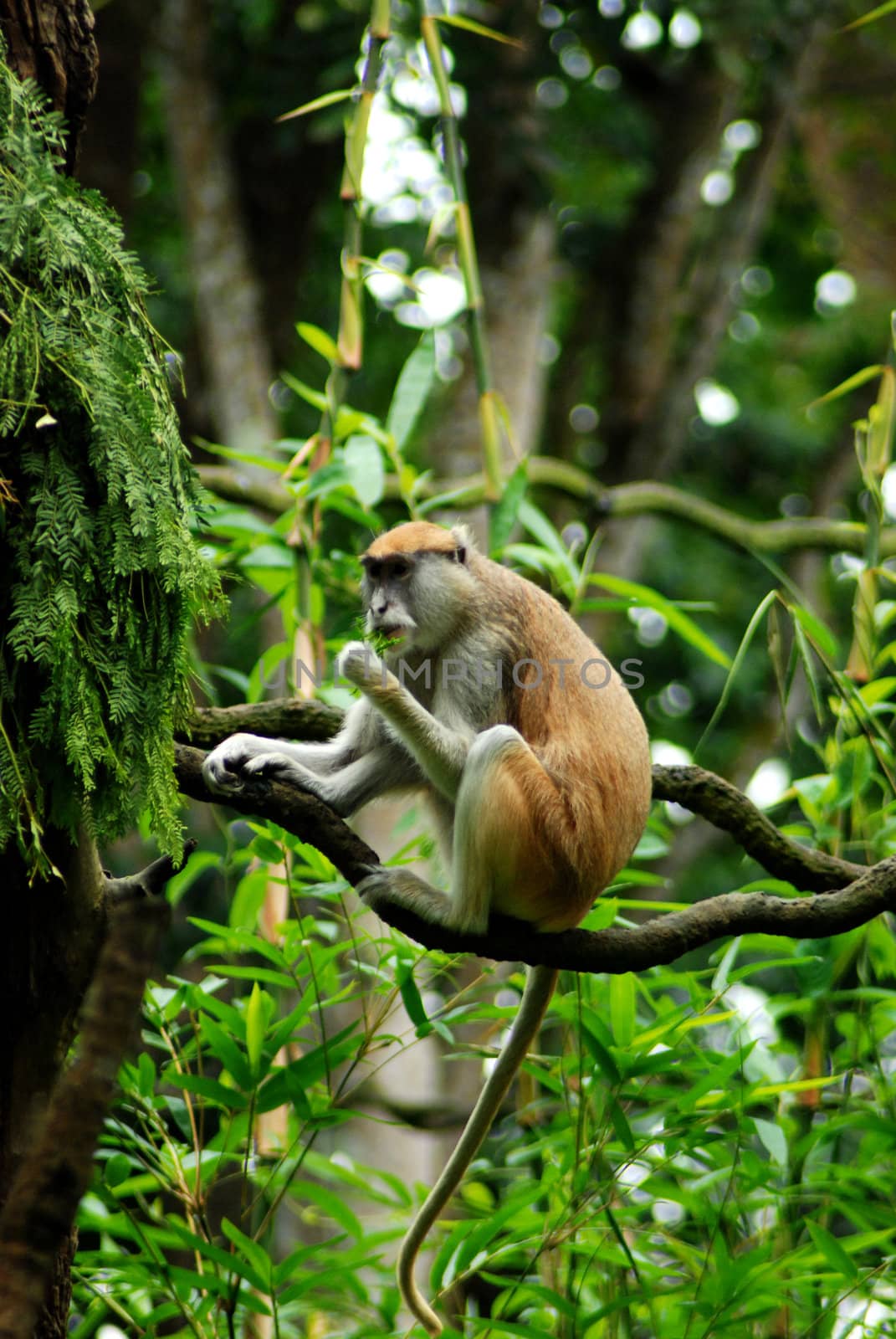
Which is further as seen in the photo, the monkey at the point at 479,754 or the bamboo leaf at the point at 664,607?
the bamboo leaf at the point at 664,607

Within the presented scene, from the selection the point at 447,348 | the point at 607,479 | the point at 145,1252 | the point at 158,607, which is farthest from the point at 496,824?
the point at 447,348

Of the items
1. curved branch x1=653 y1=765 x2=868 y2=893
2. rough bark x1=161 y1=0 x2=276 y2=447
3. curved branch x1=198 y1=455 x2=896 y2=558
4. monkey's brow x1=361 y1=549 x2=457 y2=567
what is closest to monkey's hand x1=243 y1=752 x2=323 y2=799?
monkey's brow x1=361 y1=549 x2=457 y2=567

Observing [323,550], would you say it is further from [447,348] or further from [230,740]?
[447,348]

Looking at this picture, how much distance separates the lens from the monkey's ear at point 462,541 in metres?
3.73

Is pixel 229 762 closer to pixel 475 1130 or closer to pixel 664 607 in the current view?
pixel 475 1130

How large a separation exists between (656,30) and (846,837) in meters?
6.37

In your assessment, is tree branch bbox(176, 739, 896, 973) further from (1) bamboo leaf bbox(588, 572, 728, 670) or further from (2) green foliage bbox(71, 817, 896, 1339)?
(1) bamboo leaf bbox(588, 572, 728, 670)

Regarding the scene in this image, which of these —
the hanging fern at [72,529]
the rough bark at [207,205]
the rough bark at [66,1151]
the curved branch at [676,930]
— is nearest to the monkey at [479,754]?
the curved branch at [676,930]

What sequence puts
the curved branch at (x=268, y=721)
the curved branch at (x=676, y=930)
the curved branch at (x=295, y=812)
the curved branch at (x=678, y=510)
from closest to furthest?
the curved branch at (x=295, y=812), the curved branch at (x=676, y=930), the curved branch at (x=268, y=721), the curved branch at (x=678, y=510)

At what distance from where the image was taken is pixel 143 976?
62.0 inches

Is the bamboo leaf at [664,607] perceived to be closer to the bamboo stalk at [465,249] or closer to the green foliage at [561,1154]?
the bamboo stalk at [465,249]

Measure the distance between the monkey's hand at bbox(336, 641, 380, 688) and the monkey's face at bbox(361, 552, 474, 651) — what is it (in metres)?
0.36

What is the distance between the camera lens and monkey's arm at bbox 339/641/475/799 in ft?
10.3

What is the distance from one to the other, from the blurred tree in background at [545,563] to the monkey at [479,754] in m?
0.16
